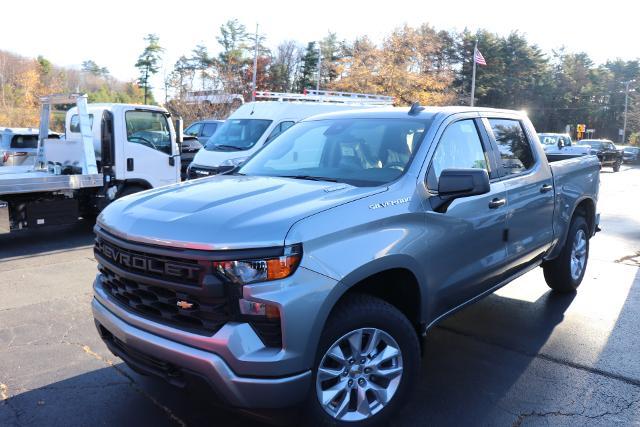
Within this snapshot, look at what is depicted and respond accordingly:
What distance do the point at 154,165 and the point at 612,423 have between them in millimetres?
8279

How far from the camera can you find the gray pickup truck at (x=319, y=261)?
2.48 metres

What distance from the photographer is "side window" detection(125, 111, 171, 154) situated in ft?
30.8

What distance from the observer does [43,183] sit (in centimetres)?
782

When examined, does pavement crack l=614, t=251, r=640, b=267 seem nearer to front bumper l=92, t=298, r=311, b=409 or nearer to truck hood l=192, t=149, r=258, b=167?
front bumper l=92, t=298, r=311, b=409

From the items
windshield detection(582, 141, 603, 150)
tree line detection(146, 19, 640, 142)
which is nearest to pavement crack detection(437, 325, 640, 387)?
windshield detection(582, 141, 603, 150)

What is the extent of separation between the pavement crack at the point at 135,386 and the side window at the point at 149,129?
571 centimetres

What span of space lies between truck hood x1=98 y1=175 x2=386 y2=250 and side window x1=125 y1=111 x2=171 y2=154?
21.1ft

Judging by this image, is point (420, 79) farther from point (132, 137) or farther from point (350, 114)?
point (350, 114)

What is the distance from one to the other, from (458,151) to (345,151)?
0.82 meters

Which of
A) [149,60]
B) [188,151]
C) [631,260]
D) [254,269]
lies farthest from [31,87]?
[254,269]

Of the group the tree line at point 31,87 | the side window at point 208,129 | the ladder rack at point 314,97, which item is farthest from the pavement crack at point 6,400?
the tree line at point 31,87

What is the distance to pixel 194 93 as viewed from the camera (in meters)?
38.3

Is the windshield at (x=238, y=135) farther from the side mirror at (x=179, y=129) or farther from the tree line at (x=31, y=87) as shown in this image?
the tree line at (x=31, y=87)

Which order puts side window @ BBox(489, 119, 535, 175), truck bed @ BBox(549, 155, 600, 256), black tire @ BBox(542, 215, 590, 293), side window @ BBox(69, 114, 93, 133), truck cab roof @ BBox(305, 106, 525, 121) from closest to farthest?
truck cab roof @ BBox(305, 106, 525, 121) < side window @ BBox(489, 119, 535, 175) < truck bed @ BBox(549, 155, 600, 256) < black tire @ BBox(542, 215, 590, 293) < side window @ BBox(69, 114, 93, 133)
